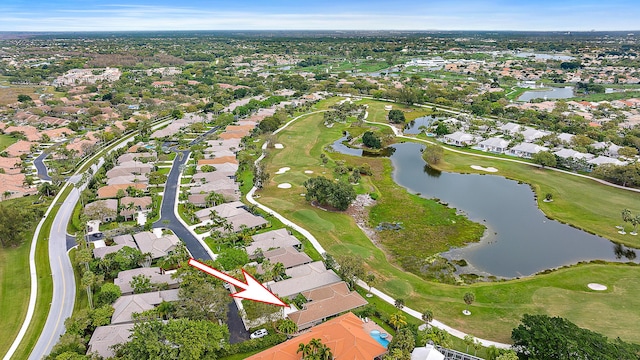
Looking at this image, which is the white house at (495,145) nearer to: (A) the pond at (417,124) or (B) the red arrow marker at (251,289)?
(A) the pond at (417,124)

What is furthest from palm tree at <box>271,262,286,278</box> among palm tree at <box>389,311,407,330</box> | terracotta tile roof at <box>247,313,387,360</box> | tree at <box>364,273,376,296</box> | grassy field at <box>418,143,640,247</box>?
grassy field at <box>418,143,640,247</box>

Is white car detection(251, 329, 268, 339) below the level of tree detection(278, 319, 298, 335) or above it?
below

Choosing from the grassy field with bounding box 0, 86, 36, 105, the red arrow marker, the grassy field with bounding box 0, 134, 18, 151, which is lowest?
the red arrow marker

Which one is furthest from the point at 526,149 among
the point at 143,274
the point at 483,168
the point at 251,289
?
the point at 143,274

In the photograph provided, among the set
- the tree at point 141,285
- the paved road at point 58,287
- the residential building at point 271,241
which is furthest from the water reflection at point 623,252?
the paved road at point 58,287

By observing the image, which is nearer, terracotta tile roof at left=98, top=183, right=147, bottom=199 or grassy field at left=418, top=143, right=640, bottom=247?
grassy field at left=418, top=143, right=640, bottom=247

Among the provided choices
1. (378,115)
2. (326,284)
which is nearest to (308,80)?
(378,115)

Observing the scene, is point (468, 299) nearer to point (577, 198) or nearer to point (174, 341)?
point (174, 341)

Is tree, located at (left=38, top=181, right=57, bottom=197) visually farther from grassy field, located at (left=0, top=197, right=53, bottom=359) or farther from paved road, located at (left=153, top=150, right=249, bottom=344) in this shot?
paved road, located at (left=153, top=150, right=249, bottom=344)
